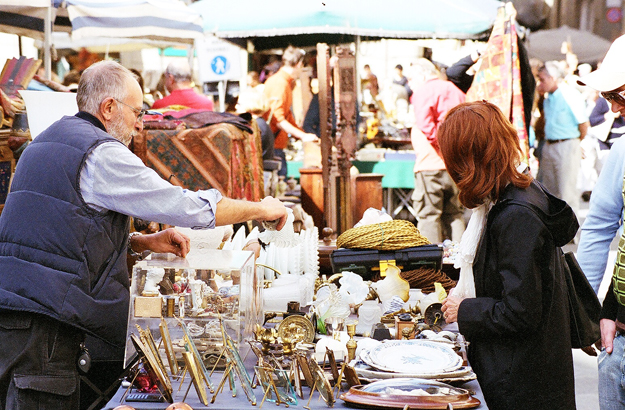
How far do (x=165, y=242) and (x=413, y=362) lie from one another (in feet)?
3.37

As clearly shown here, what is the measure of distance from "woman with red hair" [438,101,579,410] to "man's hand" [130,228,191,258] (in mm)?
996

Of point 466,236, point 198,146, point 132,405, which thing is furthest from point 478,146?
point 198,146

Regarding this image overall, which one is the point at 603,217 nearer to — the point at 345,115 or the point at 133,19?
the point at 345,115

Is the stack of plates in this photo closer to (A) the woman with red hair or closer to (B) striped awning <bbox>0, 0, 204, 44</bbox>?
(A) the woman with red hair

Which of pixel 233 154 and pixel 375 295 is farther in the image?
pixel 233 154

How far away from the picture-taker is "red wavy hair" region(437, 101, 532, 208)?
2.26 m

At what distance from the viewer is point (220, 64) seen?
28.0 ft

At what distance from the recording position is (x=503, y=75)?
21.8 feet

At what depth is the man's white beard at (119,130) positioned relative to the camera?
249 centimetres

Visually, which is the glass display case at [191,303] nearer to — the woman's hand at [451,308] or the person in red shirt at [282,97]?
the woman's hand at [451,308]

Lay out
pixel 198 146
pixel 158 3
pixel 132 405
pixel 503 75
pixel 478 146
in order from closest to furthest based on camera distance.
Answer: pixel 132 405
pixel 478 146
pixel 198 146
pixel 503 75
pixel 158 3

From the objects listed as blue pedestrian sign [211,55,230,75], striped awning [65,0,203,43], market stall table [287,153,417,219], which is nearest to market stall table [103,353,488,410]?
striped awning [65,0,203,43]

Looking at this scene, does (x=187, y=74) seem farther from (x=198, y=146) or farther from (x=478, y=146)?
(x=478, y=146)

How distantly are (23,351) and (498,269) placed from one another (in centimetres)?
150
